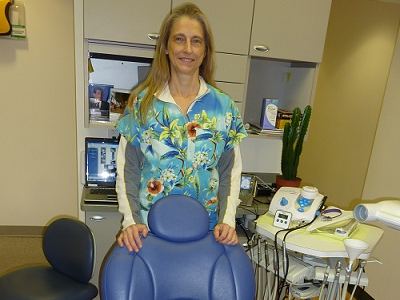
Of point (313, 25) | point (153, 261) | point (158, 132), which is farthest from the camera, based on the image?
point (313, 25)

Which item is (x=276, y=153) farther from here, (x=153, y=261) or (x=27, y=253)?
(x=27, y=253)

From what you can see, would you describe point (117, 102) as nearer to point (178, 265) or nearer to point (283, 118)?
point (283, 118)

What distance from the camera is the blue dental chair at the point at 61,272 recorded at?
4.90 ft

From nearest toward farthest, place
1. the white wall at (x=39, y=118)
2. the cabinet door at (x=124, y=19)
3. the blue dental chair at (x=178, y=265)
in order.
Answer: the blue dental chair at (x=178, y=265) < the cabinet door at (x=124, y=19) < the white wall at (x=39, y=118)

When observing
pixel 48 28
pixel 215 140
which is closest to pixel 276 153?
pixel 215 140

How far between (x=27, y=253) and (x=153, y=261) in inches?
83.0

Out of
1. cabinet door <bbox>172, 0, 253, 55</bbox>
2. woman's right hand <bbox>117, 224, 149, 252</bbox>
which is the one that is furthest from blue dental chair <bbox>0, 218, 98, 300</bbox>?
cabinet door <bbox>172, 0, 253, 55</bbox>

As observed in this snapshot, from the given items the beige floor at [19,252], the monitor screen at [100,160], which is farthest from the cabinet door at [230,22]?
the beige floor at [19,252]

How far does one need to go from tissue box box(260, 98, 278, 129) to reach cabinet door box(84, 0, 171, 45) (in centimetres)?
77

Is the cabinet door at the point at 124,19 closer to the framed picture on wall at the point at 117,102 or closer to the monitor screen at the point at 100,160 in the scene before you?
the framed picture on wall at the point at 117,102

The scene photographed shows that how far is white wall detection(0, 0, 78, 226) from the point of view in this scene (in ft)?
9.02

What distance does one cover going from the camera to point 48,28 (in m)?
2.76

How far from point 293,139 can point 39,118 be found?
2.07 metres

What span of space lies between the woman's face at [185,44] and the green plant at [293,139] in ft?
3.01
